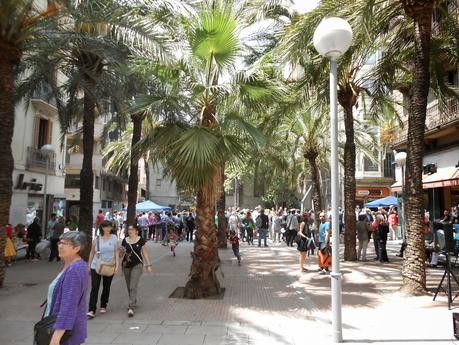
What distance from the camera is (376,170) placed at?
146 ft

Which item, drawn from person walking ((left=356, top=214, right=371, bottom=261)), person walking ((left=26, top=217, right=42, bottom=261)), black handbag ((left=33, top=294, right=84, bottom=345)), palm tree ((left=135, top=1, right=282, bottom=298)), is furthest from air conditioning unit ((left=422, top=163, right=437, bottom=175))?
black handbag ((left=33, top=294, right=84, bottom=345))

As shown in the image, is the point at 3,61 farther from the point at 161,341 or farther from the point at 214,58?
the point at 161,341

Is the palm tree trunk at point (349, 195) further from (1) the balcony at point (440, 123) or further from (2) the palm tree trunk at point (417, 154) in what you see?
(2) the palm tree trunk at point (417, 154)

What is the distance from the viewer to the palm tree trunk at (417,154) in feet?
29.6

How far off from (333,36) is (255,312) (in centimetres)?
483

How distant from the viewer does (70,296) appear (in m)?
3.29

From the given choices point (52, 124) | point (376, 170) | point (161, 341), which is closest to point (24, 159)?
point (52, 124)

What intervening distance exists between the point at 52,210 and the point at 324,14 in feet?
67.2

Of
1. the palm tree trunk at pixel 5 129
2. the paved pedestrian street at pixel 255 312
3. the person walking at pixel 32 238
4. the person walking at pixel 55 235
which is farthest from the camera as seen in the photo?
the person walking at pixel 32 238

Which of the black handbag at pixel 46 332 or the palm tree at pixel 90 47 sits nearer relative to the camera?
the black handbag at pixel 46 332

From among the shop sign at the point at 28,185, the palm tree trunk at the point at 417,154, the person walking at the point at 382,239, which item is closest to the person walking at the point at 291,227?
the person walking at the point at 382,239

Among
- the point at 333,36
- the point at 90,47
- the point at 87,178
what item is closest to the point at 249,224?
the point at 87,178

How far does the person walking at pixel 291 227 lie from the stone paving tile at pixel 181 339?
14.1 meters

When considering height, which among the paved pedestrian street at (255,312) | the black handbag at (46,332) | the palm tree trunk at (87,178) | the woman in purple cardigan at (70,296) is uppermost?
the palm tree trunk at (87,178)
